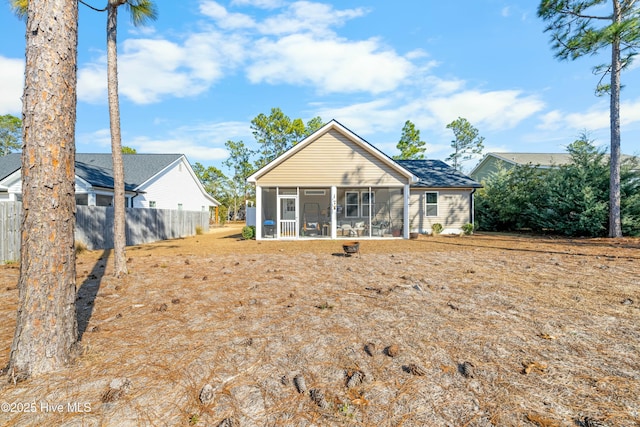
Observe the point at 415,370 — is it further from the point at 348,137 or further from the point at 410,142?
the point at 410,142

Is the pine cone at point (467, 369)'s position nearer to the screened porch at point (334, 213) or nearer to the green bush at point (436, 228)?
the screened porch at point (334, 213)

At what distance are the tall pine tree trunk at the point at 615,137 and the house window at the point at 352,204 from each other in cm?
1228

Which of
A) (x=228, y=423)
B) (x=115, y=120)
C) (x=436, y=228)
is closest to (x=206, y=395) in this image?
(x=228, y=423)

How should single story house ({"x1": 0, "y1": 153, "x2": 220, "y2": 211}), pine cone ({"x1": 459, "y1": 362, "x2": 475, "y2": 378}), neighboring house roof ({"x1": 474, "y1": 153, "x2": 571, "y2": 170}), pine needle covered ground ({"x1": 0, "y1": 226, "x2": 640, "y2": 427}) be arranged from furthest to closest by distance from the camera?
neighboring house roof ({"x1": 474, "y1": 153, "x2": 571, "y2": 170})
single story house ({"x1": 0, "y1": 153, "x2": 220, "y2": 211})
pine cone ({"x1": 459, "y1": 362, "x2": 475, "y2": 378})
pine needle covered ground ({"x1": 0, "y1": 226, "x2": 640, "y2": 427})

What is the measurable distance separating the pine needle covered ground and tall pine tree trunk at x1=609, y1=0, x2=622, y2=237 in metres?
11.8

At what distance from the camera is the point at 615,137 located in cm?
1406

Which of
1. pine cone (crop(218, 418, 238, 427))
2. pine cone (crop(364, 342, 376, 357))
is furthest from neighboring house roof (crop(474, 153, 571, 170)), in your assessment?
pine cone (crop(218, 418, 238, 427))

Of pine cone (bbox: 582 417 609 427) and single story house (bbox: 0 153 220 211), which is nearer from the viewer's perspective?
pine cone (bbox: 582 417 609 427)

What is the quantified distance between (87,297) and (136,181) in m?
17.9

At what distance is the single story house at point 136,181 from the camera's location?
659 inches

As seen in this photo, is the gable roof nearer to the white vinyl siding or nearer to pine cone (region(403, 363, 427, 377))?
the white vinyl siding

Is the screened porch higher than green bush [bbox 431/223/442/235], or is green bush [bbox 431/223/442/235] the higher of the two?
the screened porch

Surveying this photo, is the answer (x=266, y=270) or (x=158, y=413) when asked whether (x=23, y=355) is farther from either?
(x=266, y=270)

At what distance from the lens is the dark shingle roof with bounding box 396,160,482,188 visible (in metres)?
18.6
